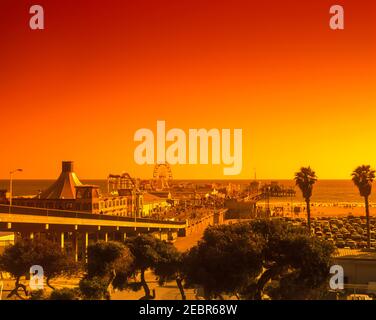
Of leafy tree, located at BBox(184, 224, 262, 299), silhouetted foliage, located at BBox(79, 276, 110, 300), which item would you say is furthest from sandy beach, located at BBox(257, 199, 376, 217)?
silhouetted foliage, located at BBox(79, 276, 110, 300)

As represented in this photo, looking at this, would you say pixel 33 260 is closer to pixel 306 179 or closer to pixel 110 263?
pixel 110 263

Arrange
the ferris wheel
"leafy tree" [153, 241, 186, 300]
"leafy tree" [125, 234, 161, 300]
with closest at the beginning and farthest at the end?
"leafy tree" [153, 241, 186, 300] < "leafy tree" [125, 234, 161, 300] < the ferris wheel

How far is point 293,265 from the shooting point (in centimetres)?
1557

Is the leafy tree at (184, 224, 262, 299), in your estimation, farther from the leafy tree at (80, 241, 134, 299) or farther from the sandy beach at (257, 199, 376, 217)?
the sandy beach at (257, 199, 376, 217)

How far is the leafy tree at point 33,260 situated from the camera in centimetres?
2108

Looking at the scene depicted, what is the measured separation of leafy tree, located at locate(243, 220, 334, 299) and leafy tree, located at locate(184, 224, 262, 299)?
1.29 feet

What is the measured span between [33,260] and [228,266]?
10.0m

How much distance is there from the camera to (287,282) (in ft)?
50.3

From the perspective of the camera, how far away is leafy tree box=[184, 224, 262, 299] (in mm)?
15336

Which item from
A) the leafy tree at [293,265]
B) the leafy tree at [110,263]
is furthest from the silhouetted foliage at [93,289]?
the leafy tree at [293,265]

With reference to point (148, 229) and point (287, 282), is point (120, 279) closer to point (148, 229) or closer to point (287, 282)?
point (287, 282)

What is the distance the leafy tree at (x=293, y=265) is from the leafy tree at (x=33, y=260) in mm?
9621
